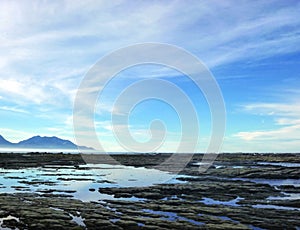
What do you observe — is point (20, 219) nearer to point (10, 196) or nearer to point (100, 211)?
point (100, 211)

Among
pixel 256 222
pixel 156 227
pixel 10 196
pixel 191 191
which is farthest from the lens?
pixel 191 191

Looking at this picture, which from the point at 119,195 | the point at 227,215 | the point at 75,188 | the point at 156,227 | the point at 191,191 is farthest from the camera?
the point at 75,188

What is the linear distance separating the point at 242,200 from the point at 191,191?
9.91 meters

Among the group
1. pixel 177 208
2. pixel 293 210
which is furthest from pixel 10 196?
pixel 293 210

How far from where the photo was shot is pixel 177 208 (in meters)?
37.7

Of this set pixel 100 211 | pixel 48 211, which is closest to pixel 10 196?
pixel 48 211

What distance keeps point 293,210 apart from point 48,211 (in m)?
28.0

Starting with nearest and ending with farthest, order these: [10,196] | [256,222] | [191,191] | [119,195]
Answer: [256,222]
[10,196]
[119,195]
[191,191]

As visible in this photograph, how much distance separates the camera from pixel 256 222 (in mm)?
31844

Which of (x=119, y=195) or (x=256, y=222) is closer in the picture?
(x=256, y=222)

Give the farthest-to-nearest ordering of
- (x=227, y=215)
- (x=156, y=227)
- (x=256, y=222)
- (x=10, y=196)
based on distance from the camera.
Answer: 1. (x=10, y=196)
2. (x=227, y=215)
3. (x=256, y=222)
4. (x=156, y=227)

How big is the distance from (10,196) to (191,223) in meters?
27.3

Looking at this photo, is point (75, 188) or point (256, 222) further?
point (75, 188)

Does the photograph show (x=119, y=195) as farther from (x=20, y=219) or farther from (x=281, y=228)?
(x=281, y=228)
